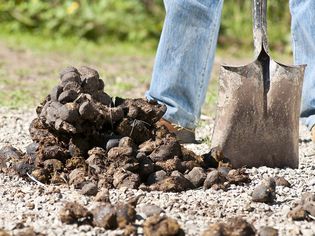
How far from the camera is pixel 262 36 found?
4.04 metres

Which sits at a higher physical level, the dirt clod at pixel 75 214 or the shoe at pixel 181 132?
the shoe at pixel 181 132

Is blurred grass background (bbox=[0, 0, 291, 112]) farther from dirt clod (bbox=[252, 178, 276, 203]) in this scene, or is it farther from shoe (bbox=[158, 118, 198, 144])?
dirt clod (bbox=[252, 178, 276, 203])

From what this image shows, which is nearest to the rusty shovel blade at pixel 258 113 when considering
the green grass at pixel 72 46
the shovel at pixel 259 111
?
the shovel at pixel 259 111

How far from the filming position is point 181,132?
15.2 ft

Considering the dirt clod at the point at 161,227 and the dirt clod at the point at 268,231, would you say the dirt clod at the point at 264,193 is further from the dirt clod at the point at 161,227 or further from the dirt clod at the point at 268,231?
the dirt clod at the point at 161,227

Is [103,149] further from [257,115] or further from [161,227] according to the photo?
[161,227]

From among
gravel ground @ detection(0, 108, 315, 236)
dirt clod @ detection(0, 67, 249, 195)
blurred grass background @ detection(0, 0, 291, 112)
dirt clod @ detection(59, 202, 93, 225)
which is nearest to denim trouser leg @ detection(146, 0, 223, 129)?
dirt clod @ detection(0, 67, 249, 195)

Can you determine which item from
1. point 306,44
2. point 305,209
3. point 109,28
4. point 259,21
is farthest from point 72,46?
point 305,209

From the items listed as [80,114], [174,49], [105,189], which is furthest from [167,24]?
[105,189]

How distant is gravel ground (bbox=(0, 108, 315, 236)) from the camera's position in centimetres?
312

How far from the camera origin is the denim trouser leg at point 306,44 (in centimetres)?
468

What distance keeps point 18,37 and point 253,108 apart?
6053 mm

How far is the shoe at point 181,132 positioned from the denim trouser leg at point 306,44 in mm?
669

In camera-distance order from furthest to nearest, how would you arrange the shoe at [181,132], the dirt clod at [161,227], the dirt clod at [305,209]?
the shoe at [181,132] → the dirt clod at [305,209] → the dirt clod at [161,227]
